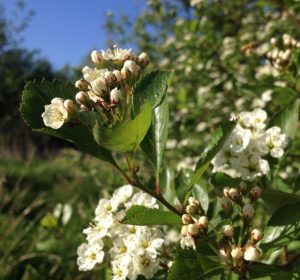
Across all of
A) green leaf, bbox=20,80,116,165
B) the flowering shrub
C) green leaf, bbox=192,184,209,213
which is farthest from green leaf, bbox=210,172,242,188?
green leaf, bbox=20,80,116,165

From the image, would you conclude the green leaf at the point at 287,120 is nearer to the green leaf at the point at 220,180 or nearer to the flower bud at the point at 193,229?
the green leaf at the point at 220,180

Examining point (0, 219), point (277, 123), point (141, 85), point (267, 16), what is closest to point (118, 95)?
point (141, 85)

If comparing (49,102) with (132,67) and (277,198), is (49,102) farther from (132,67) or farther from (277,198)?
(277,198)

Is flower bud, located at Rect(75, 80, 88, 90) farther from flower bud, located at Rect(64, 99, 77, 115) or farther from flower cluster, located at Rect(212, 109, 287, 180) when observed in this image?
flower cluster, located at Rect(212, 109, 287, 180)

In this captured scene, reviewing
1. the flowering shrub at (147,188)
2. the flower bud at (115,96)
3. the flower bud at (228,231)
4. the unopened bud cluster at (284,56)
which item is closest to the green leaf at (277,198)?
the flowering shrub at (147,188)

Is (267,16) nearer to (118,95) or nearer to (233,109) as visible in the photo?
(233,109)

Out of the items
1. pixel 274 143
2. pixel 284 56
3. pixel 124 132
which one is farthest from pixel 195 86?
pixel 124 132
